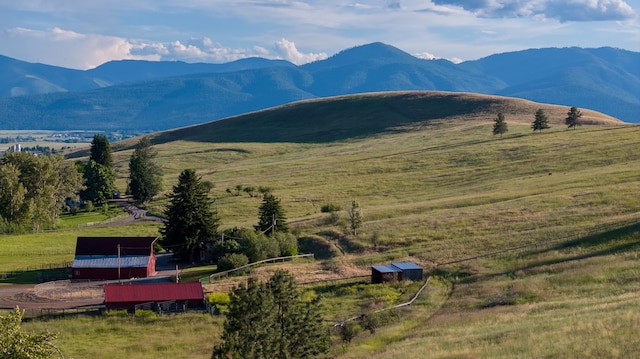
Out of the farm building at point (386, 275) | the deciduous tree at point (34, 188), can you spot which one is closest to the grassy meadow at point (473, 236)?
the farm building at point (386, 275)

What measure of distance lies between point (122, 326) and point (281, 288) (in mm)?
19265

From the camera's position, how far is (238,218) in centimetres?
9481

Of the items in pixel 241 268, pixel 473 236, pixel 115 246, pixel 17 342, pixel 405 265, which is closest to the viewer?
pixel 17 342

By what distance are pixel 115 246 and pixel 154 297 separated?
19.0 metres

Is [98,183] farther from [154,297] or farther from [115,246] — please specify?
[154,297]

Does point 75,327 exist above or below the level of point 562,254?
below

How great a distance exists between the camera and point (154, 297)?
179 ft

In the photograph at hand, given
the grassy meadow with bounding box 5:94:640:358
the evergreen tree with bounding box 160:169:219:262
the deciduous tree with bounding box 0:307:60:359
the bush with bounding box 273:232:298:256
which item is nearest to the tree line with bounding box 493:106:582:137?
the grassy meadow with bounding box 5:94:640:358

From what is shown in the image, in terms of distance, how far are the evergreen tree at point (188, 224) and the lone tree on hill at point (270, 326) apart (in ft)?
130

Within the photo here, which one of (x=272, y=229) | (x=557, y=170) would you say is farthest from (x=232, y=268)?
(x=557, y=170)

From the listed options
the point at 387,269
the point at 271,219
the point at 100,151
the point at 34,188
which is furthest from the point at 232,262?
the point at 100,151

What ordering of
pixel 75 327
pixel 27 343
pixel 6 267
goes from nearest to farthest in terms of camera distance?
pixel 27 343 < pixel 75 327 < pixel 6 267

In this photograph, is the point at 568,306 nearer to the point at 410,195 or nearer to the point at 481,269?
the point at 481,269

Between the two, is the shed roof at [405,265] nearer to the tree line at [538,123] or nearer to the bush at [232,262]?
the bush at [232,262]
